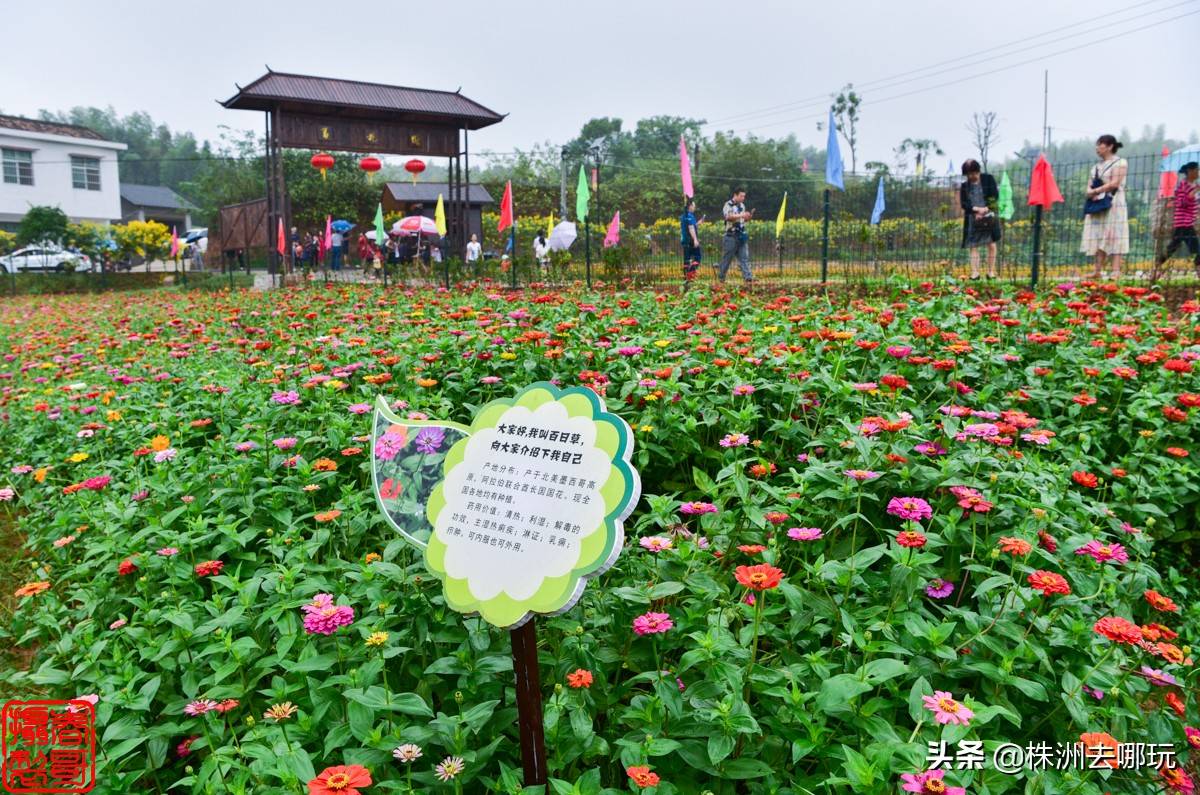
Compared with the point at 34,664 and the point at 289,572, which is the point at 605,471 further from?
the point at 34,664

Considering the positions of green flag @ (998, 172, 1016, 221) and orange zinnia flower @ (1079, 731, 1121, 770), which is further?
green flag @ (998, 172, 1016, 221)

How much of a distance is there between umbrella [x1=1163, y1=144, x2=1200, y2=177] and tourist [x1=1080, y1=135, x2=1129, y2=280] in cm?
462

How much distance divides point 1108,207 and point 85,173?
4125cm

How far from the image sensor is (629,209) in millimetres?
40562

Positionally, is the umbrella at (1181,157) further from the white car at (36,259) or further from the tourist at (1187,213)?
the white car at (36,259)

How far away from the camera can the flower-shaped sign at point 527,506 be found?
1.36m

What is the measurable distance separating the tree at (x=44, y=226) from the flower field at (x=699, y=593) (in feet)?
81.5

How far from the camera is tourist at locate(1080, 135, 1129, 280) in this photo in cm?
754

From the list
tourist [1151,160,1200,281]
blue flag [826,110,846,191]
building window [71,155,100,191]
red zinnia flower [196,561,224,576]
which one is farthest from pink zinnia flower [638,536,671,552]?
building window [71,155,100,191]

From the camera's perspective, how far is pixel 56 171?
116ft

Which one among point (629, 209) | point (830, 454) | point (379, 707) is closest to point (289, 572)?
point (379, 707)

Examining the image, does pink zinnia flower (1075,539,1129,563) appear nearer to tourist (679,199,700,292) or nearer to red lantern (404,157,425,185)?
tourist (679,199,700,292)

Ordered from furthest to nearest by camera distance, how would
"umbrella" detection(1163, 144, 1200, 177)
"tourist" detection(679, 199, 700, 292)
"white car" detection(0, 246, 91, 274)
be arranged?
1. "white car" detection(0, 246, 91, 274)
2. "umbrella" detection(1163, 144, 1200, 177)
3. "tourist" detection(679, 199, 700, 292)

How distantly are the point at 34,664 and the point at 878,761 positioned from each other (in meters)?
2.36
